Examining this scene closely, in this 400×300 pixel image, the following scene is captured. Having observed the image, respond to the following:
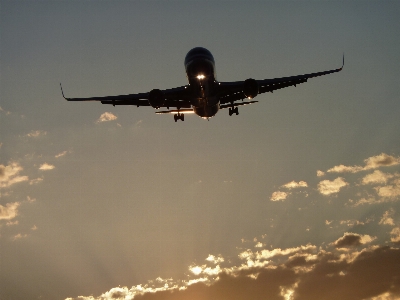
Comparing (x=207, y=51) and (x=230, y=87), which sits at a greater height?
(x=207, y=51)

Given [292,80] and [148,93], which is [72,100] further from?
[292,80]

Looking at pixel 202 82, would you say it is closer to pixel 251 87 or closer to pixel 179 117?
pixel 251 87

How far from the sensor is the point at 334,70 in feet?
175

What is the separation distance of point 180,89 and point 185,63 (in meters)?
2.90

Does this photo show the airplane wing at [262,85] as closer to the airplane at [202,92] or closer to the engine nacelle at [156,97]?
the airplane at [202,92]

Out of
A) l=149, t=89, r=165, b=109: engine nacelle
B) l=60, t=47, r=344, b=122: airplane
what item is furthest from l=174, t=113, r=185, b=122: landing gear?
l=149, t=89, r=165, b=109: engine nacelle

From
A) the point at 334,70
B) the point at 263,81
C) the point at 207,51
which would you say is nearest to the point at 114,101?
the point at 207,51

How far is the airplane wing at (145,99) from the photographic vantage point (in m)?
50.3

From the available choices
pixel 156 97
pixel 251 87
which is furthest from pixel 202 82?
pixel 251 87

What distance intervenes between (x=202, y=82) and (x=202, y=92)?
96 centimetres

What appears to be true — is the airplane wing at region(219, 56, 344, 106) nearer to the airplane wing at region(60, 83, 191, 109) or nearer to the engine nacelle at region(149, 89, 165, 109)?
the airplane wing at region(60, 83, 191, 109)

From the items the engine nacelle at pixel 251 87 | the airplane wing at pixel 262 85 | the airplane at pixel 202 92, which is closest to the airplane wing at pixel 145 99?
the airplane at pixel 202 92

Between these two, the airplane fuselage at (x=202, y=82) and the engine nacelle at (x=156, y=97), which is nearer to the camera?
the engine nacelle at (x=156, y=97)

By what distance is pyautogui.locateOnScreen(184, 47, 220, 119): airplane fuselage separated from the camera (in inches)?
1913
